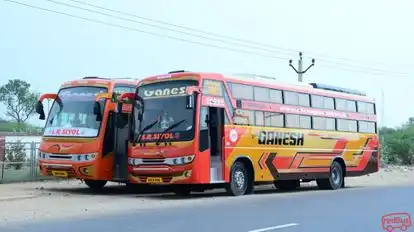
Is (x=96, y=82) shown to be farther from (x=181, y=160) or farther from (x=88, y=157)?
(x=181, y=160)

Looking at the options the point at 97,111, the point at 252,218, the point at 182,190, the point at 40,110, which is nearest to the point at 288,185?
the point at 182,190

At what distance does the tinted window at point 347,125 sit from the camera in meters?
23.2

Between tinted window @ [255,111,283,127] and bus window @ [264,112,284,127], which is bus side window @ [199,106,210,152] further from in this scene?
bus window @ [264,112,284,127]

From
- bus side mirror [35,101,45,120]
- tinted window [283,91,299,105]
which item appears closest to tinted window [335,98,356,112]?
tinted window [283,91,299,105]

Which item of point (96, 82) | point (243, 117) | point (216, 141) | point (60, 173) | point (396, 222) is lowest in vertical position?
point (396, 222)

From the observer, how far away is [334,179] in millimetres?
23109

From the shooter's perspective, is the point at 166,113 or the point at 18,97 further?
the point at 18,97

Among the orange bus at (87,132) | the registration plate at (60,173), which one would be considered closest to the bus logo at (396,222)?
the orange bus at (87,132)

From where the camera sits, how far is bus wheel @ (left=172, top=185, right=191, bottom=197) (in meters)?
18.1

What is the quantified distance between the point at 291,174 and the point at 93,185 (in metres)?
6.39

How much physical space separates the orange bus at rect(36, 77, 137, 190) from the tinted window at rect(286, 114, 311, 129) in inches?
214

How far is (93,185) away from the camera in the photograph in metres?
19.9

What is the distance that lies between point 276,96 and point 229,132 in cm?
310

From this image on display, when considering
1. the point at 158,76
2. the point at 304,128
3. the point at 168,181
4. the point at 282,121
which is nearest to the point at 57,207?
the point at 168,181
